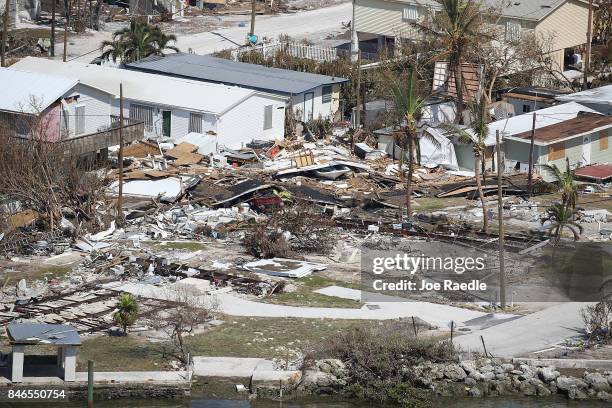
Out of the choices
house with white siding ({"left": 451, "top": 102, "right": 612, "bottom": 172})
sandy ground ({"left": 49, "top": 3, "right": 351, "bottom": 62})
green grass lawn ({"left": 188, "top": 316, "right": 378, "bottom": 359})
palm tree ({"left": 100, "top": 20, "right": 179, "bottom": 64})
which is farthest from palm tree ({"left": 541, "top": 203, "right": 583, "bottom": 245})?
sandy ground ({"left": 49, "top": 3, "right": 351, "bottom": 62})

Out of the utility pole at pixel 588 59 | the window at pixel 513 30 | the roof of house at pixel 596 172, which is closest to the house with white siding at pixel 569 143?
the roof of house at pixel 596 172

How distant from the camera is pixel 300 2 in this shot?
255 feet

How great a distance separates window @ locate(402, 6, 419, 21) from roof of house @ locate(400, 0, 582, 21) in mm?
1154

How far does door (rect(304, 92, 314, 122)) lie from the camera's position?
5241 centimetres

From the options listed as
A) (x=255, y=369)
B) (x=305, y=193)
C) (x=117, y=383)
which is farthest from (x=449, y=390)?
(x=305, y=193)

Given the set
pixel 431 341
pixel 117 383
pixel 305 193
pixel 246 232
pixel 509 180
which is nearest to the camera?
pixel 117 383

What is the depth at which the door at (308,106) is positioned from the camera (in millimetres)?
52406

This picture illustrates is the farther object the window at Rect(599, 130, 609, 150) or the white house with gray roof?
the white house with gray roof

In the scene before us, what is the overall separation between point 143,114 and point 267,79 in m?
5.88

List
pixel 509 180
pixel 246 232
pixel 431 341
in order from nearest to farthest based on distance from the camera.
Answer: pixel 431 341, pixel 246 232, pixel 509 180

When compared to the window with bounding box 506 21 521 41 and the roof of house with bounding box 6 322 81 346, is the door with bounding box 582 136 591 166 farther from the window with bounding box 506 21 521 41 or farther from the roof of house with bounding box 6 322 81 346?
the roof of house with bounding box 6 322 81 346

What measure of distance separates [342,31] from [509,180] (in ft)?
85.4

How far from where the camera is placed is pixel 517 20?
196 feet

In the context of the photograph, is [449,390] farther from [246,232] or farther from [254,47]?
[254,47]
